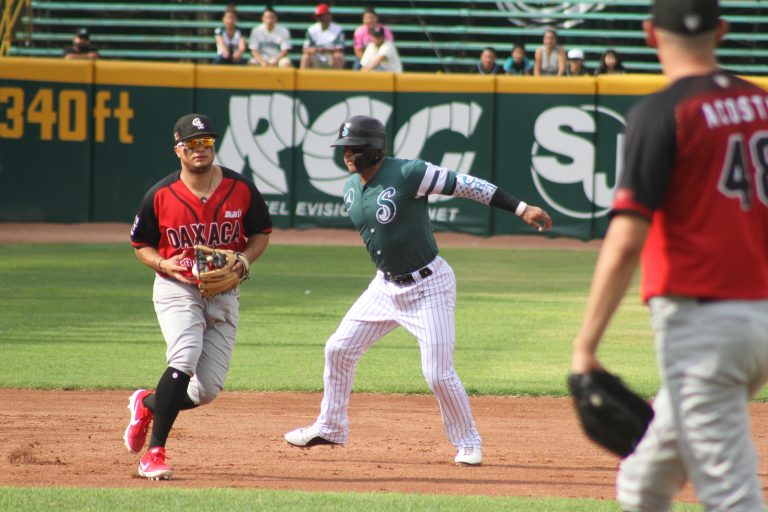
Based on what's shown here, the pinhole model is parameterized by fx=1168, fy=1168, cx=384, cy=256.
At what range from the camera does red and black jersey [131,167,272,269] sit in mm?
6559

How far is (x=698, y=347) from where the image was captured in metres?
3.22

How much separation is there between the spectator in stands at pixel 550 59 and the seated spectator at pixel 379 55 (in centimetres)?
→ 262

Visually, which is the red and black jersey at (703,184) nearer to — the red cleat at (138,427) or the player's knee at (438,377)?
the player's knee at (438,377)

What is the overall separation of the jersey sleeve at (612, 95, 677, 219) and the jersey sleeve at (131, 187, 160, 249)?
12.8 feet

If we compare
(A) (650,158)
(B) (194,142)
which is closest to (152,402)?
(B) (194,142)

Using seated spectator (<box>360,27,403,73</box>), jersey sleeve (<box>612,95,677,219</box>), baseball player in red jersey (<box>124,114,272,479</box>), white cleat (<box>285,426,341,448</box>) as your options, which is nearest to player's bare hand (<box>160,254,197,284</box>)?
baseball player in red jersey (<box>124,114,272,479</box>)

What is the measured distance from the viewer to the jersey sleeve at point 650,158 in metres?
3.19

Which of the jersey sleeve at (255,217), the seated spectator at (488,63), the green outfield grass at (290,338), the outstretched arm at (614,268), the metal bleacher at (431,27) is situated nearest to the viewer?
the outstretched arm at (614,268)

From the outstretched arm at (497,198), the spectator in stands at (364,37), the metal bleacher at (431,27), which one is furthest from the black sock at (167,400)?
the metal bleacher at (431,27)

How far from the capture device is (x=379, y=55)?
21.5 metres

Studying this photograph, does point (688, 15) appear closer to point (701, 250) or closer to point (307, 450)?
point (701, 250)

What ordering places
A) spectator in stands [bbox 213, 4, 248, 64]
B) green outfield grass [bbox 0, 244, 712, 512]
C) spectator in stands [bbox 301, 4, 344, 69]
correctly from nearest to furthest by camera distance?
green outfield grass [bbox 0, 244, 712, 512] < spectator in stands [bbox 301, 4, 344, 69] < spectator in stands [bbox 213, 4, 248, 64]

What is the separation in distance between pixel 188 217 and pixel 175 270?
31cm

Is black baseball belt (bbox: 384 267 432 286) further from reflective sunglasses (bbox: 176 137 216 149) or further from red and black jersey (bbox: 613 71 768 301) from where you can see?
red and black jersey (bbox: 613 71 768 301)
